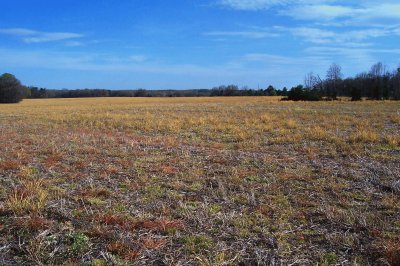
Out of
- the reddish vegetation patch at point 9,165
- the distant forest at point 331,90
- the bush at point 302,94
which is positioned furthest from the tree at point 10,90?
the reddish vegetation patch at point 9,165

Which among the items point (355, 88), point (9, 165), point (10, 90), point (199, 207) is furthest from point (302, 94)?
point (199, 207)

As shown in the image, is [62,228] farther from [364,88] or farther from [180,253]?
[364,88]

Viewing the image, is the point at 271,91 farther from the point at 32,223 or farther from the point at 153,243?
the point at 153,243

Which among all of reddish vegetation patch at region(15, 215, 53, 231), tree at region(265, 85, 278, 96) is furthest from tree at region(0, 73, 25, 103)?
reddish vegetation patch at region(15, 215, 53, 231)

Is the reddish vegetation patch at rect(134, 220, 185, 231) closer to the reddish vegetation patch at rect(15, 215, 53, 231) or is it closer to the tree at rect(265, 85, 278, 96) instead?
the reddish vegetation patch at rect(15, 215, 53, 231)

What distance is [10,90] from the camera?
8369 centimetres

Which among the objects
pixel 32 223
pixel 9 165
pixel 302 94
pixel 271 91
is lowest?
pixel 32 223

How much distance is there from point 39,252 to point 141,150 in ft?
25.4

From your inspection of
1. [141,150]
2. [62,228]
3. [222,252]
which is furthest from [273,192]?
[141,150]

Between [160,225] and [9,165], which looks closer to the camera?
[160,225]

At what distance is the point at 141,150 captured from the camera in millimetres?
12359

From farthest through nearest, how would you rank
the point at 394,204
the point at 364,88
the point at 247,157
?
the point at 364,88
the point at 247,157
the point at 394,204

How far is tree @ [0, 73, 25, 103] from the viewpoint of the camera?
83438mm

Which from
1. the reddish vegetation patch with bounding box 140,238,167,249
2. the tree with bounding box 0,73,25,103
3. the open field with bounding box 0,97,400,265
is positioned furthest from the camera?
the tree with bounding box 0,73,25,103
